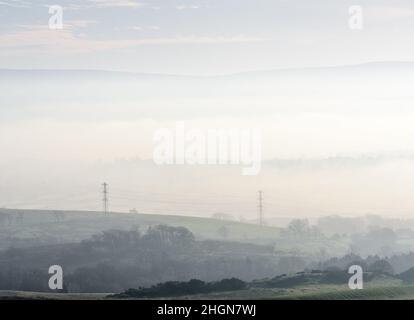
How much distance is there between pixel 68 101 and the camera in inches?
563

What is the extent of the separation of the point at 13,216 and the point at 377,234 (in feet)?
14.4

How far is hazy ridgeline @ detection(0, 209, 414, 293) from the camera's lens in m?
14.4

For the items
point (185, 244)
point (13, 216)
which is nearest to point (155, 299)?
point (185, 244)

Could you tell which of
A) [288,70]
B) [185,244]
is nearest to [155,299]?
[185,244]

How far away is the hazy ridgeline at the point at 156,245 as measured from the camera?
1442cm

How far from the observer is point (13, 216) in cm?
1450

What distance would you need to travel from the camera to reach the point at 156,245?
14539 mm

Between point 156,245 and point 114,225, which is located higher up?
point 114,225

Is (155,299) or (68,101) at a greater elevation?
(68,101)
